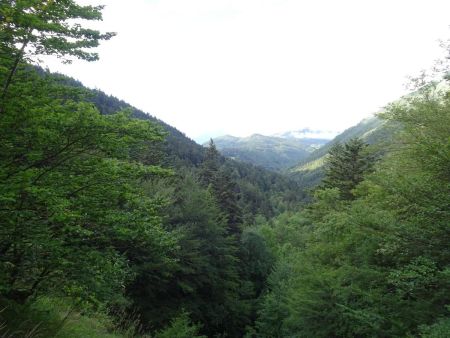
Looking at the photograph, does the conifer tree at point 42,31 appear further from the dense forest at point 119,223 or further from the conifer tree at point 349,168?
the conifer tree at point 349,168

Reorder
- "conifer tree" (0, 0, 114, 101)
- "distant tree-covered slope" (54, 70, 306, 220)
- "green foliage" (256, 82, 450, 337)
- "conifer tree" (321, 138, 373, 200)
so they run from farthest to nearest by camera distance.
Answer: "distant tree-covered slope" (54, 70, 306, 220)
"conifer tree" (321, 138, 373, 200)
"green foliage" (256, 82, 450, 337)
"conifer tree" (0, 0, 114, 101)

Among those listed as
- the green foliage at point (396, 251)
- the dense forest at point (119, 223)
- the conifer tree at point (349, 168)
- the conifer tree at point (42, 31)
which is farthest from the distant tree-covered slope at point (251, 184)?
the conifer tree at point (42, 31)

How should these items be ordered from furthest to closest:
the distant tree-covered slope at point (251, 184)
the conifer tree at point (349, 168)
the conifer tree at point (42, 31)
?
1. the distant tree-covered slope at point (251, 184)
2. the conifer tree at point (349, 168)
3. the conifer tree at point (42, 31)

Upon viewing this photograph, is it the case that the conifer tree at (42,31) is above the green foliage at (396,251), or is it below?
above

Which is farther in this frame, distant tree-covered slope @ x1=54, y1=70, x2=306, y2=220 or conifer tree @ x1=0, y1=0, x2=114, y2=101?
distant tree-covered slope @ x1=54, y1=70, x2=306, y2=220

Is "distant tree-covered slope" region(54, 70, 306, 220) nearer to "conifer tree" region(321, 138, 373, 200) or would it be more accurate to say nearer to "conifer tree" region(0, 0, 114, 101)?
"conifer tree" region(321, 138, 373, 200)

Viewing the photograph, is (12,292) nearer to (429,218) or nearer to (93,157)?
(93,157)

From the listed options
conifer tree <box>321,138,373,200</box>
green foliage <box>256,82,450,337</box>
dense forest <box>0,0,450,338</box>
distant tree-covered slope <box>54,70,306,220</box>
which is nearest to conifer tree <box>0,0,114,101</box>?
dense forest <box>0,0,450,338</box>

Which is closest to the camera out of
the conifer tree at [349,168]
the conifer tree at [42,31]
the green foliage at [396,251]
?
the conifer tree at [42,31]

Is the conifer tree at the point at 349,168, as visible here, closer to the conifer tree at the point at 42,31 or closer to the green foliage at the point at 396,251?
the green foliage at the point at 396,251

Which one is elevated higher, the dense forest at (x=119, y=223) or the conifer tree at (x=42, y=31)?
the conifer tree at (x=42, y=31)

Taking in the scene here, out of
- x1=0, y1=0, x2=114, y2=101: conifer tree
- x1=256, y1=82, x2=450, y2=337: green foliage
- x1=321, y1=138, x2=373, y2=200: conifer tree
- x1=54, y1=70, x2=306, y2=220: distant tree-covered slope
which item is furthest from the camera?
x1=54, y1=70, x2=306, y2=220: distant tree-covered slope

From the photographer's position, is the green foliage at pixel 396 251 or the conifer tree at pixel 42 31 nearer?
the conifer tree at pixel 42 31

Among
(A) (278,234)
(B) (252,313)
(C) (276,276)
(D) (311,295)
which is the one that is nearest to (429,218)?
(D) (311,295)
